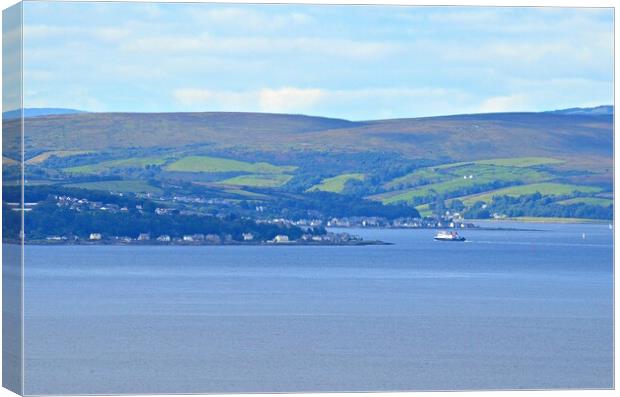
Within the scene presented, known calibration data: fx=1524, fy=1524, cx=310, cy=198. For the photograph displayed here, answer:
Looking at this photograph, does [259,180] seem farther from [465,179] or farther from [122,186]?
[465,179]

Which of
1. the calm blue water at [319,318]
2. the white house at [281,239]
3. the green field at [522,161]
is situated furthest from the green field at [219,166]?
the green field at [522,161]

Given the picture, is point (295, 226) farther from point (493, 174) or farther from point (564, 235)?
point (564, 235)

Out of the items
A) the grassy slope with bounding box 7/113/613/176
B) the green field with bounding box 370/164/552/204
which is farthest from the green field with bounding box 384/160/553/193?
the grassy slope with bounding box 7/113/613/176

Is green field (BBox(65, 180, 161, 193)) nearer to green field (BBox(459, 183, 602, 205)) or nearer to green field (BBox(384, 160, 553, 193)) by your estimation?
green field (BBox(384, 160, 553, 193))

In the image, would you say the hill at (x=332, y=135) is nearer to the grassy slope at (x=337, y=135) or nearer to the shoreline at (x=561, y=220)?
the grassy slope at (x=337, y=135)

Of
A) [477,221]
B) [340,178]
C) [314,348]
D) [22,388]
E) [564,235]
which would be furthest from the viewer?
[477,221]

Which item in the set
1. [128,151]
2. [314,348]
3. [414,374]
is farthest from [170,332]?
[128,151]

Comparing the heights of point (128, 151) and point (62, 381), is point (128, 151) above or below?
above
